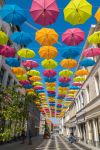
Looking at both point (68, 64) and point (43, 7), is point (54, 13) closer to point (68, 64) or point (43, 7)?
point (43, 7)

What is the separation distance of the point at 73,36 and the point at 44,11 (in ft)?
10.4

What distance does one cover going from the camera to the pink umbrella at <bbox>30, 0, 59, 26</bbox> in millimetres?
9992

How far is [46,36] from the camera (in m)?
A: 12.7

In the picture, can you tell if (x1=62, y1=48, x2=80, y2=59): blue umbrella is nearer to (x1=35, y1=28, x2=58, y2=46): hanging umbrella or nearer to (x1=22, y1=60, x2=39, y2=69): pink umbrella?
(x1=35, y1=28, x2=58, y2=46): hanging umbrella

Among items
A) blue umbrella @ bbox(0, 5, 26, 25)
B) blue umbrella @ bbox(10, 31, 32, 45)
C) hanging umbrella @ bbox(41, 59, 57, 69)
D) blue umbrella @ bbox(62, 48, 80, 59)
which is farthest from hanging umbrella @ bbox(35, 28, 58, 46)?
hanging umbrella @ bbox(41, 59, 57, 69)

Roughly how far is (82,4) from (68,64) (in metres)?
7.36

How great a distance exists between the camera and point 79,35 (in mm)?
12586

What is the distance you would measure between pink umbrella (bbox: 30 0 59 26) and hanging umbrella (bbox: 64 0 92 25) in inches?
25.3

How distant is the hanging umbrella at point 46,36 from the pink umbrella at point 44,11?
215 centimetres

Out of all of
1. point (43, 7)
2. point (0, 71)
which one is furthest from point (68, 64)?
point (0, 71)

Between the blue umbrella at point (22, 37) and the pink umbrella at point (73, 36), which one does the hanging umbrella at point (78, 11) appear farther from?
the blue umbrella at point (22, 37)

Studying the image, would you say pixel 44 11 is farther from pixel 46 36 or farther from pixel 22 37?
pixel 22 37

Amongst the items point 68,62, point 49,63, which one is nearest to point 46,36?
point 49,63

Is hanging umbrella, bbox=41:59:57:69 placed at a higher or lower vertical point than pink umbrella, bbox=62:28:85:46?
lower
